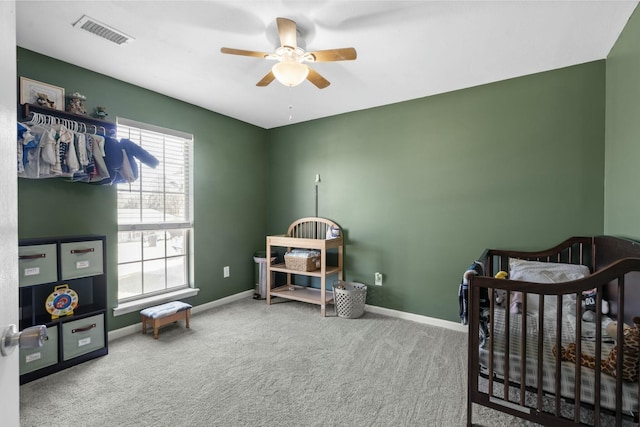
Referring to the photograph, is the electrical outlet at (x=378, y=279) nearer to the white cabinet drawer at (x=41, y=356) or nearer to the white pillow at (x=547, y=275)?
the white pillow at (x=547, y=275)

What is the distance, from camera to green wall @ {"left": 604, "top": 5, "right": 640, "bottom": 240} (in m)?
1.85

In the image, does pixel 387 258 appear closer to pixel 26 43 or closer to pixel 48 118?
pixel 48 118

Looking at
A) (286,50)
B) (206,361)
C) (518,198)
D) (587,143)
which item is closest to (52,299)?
(206,361)

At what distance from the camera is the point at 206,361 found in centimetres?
236

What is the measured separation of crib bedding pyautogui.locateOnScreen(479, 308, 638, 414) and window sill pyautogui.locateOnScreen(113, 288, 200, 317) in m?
2.88

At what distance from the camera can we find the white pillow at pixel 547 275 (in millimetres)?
2092

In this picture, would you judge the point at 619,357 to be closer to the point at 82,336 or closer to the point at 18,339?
the point at 18,339

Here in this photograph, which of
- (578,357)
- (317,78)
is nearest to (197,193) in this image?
(317,78)

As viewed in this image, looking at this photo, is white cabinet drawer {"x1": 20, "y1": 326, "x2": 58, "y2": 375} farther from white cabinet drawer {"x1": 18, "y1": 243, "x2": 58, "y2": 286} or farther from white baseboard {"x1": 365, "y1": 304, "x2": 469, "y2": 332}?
white baseboard {"x1": 365, "y1": 304, "x2": 469, "y2": 332}

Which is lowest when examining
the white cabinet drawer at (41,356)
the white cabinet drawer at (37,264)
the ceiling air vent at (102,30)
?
the white cabinet drawer at (41,356)

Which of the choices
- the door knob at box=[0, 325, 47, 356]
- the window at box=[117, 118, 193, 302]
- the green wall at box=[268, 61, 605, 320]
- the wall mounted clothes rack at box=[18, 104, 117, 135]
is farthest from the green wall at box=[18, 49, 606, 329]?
the door knob at box=[0, 325, 47, 356]

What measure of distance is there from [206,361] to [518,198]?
9.87 feet

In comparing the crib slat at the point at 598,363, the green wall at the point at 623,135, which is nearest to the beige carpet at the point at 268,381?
the crib slat at the point at 598,363

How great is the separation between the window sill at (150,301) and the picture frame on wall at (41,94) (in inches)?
69.7
